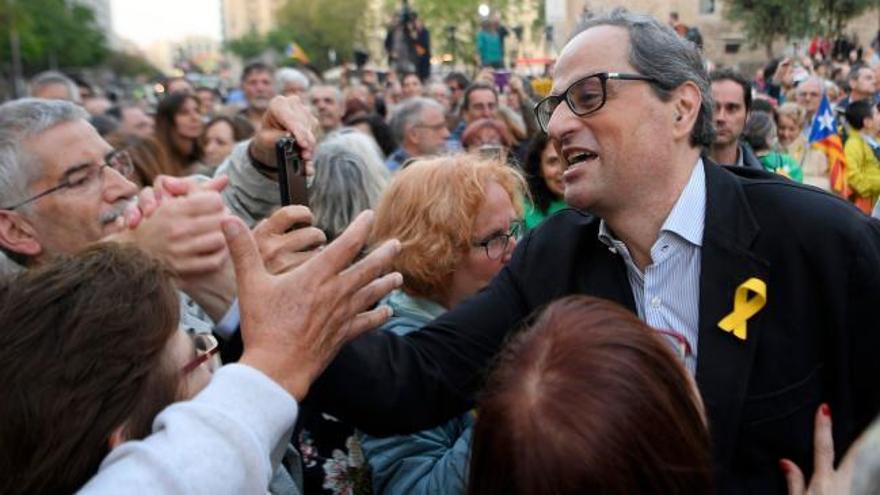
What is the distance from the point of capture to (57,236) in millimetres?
2516

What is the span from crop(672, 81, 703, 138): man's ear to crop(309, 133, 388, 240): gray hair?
191 centimetres

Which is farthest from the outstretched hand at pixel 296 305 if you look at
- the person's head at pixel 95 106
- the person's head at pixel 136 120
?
the person's head at pixel 95 106

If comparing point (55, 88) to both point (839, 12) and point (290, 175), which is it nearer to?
point (290, 175)

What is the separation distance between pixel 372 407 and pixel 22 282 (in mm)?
774

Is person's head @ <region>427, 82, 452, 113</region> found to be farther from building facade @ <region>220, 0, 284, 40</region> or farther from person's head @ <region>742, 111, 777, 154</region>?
building facade @ <region>220, 0, 284, 40</region>

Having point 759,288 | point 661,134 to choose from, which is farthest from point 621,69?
point 759,288

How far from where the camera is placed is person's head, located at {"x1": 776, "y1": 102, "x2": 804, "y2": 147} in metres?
7.92

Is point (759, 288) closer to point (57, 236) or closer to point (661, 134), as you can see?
point (661, 134)

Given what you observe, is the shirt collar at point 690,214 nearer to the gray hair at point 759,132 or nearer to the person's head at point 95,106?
the gray hair at point 759,132

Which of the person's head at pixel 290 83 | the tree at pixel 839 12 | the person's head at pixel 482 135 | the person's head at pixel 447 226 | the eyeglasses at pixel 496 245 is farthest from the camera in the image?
the tree at pixel 839 12

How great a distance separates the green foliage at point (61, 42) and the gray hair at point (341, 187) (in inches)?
1416

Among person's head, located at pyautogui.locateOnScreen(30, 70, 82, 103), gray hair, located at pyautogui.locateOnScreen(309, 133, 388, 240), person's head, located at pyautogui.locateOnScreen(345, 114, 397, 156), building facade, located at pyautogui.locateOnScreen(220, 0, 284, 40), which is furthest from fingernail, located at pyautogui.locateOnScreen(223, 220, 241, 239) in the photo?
building facade, located at pyautogui.locateOnScreen(220, 0, 284, 40)

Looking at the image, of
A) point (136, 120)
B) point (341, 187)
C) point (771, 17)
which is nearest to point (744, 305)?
point (341, 187)

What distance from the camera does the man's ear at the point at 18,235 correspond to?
245 centimetres
